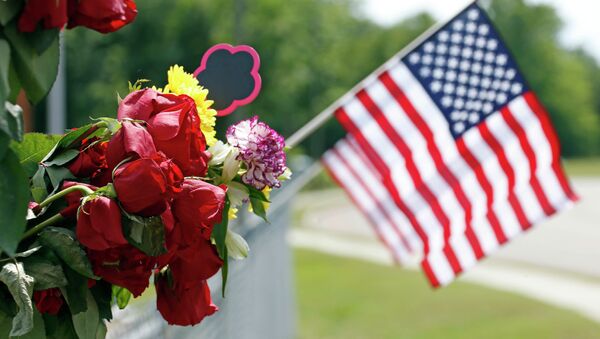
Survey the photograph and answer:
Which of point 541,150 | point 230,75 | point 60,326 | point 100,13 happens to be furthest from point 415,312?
point 100,13

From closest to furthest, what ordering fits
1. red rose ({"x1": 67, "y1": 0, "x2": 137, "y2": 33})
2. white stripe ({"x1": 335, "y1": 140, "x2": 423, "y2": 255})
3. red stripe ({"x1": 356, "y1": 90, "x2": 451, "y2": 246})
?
1. red rose ({"x1": 67, "y1": 0, "x2": 137, "y2": 33})
2. red stripe ({"x1": 356, "y1": 90, "x2": 451, "y2": 246})
3. white stripe ({"x1": 335, "y1": 140, "x2": 423, "y2": 255})

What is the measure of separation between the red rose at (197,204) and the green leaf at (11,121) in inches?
11.6

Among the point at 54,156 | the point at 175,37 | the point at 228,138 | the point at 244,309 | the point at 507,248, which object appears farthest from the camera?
the point at 175,37

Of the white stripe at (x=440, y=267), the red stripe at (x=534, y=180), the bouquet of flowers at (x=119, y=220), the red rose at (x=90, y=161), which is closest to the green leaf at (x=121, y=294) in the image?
the bouquet of flowers at (x=119, y=220)

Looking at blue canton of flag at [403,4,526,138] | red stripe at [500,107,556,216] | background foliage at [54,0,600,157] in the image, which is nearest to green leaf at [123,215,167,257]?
blue canton of flag at [403,4,526,138]

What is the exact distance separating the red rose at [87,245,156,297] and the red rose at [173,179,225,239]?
74 mm

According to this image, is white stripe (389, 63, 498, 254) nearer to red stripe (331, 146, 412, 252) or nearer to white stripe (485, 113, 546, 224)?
white stripe (485, 113, 546, 224)

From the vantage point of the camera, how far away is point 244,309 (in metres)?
5.62

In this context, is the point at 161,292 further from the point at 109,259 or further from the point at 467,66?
the point at 467,66

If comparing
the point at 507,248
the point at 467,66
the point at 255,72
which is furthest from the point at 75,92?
the point at 255,72

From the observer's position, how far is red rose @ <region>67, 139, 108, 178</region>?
1.63m

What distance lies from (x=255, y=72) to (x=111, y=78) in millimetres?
48189

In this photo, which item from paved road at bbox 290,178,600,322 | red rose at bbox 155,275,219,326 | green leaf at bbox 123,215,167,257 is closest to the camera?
green leaf at bbox 123,215,167,257

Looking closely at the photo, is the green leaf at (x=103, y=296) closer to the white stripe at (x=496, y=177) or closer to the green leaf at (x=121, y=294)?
the green leaf at (x=121, y=294)
